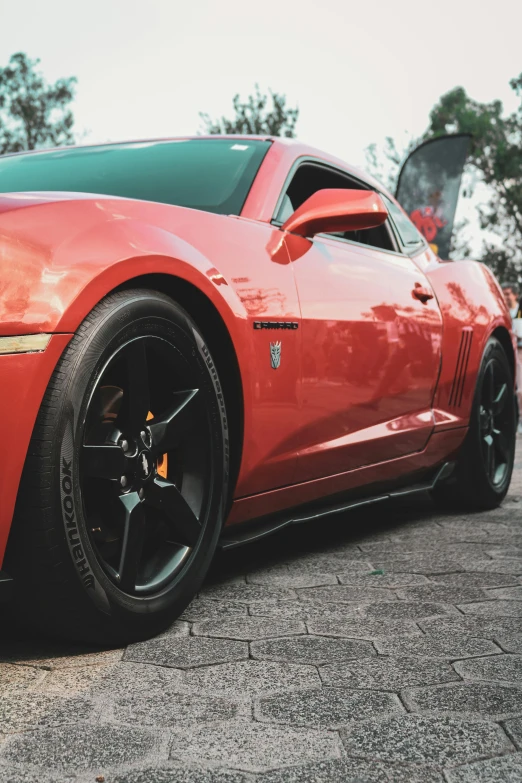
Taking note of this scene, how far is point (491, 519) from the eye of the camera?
4406 millimetres

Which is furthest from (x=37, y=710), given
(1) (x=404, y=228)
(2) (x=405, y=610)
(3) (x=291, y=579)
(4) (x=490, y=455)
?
(4) (x=490, y=455)

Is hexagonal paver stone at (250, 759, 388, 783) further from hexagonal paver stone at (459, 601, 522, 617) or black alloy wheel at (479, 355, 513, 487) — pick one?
black alloy wheel at (479, 355, 513, 487)

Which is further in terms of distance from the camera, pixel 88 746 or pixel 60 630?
pixel 60 630

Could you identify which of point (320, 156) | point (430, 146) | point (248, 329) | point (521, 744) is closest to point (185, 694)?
point (521, 744)

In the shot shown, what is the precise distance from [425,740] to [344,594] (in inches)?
44.0

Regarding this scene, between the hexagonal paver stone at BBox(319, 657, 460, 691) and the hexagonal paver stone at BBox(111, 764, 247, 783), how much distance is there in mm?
501

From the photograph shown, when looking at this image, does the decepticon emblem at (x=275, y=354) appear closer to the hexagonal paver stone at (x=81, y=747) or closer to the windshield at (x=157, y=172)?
the windshield at (x=157, y=172)

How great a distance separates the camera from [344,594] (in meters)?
2.82

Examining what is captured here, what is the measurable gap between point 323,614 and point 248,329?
81 centimetres

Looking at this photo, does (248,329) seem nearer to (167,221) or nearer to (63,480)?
(167,221)

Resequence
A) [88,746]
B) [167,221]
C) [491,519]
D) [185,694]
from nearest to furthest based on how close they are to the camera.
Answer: [88,746] → [185,694] → [167,221] → [491,519]

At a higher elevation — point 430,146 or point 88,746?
point 430,146

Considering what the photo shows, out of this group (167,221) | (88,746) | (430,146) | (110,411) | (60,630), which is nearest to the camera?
(88,746)

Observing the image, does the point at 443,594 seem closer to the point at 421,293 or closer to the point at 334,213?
the point at 334,213
